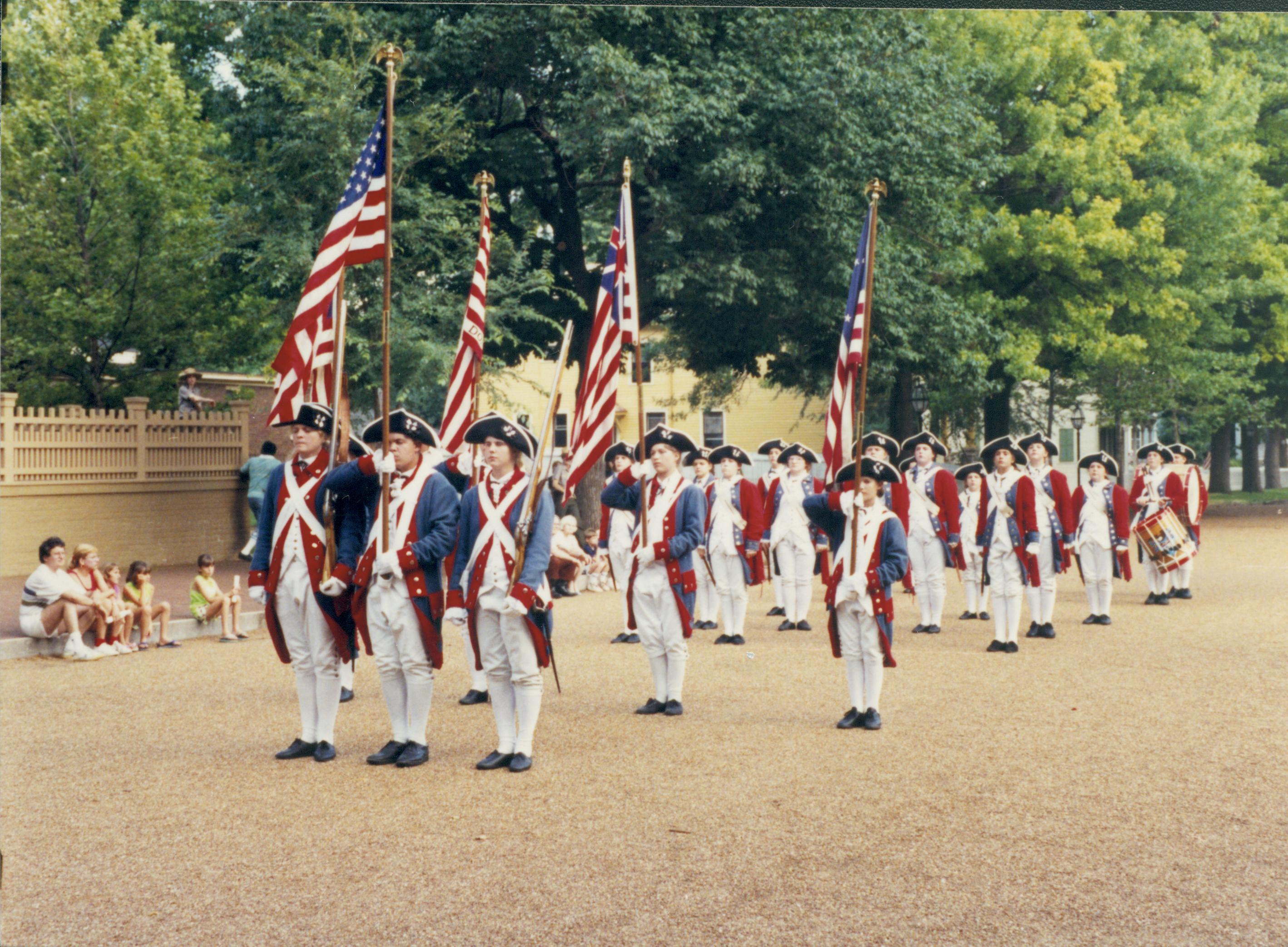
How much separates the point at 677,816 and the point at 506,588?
5.74 feet

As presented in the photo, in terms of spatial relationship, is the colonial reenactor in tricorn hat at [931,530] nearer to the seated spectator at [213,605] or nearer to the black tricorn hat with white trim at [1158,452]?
the black tricorn hat with white trim at [1158,452]

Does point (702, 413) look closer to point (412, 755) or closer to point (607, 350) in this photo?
point (607, 350)

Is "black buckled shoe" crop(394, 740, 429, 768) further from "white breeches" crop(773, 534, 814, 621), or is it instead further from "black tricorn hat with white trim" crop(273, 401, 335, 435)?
"white breeches" crop(773, 534, 814, 621)

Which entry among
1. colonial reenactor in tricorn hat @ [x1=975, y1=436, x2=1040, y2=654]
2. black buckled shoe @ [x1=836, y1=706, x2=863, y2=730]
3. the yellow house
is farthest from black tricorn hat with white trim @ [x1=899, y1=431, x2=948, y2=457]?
the yellow house

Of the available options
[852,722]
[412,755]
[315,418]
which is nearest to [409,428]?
[315,418]

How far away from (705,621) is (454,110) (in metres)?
9.91

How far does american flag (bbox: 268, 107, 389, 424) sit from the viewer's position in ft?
27.8

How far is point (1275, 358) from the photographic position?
38.6 metres

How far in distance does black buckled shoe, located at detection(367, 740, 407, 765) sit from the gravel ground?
198 millimetres

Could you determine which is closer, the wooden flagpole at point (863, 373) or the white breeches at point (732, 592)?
the wooden flagpole at point (863, 373)

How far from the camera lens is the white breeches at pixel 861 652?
340 inches

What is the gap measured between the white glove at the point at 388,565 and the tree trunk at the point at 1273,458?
44.4 metres

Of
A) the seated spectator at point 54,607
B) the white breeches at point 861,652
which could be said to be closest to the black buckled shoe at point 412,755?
the white breeches at point 861,652

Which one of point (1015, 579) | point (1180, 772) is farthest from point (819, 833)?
point (1015, 579)
